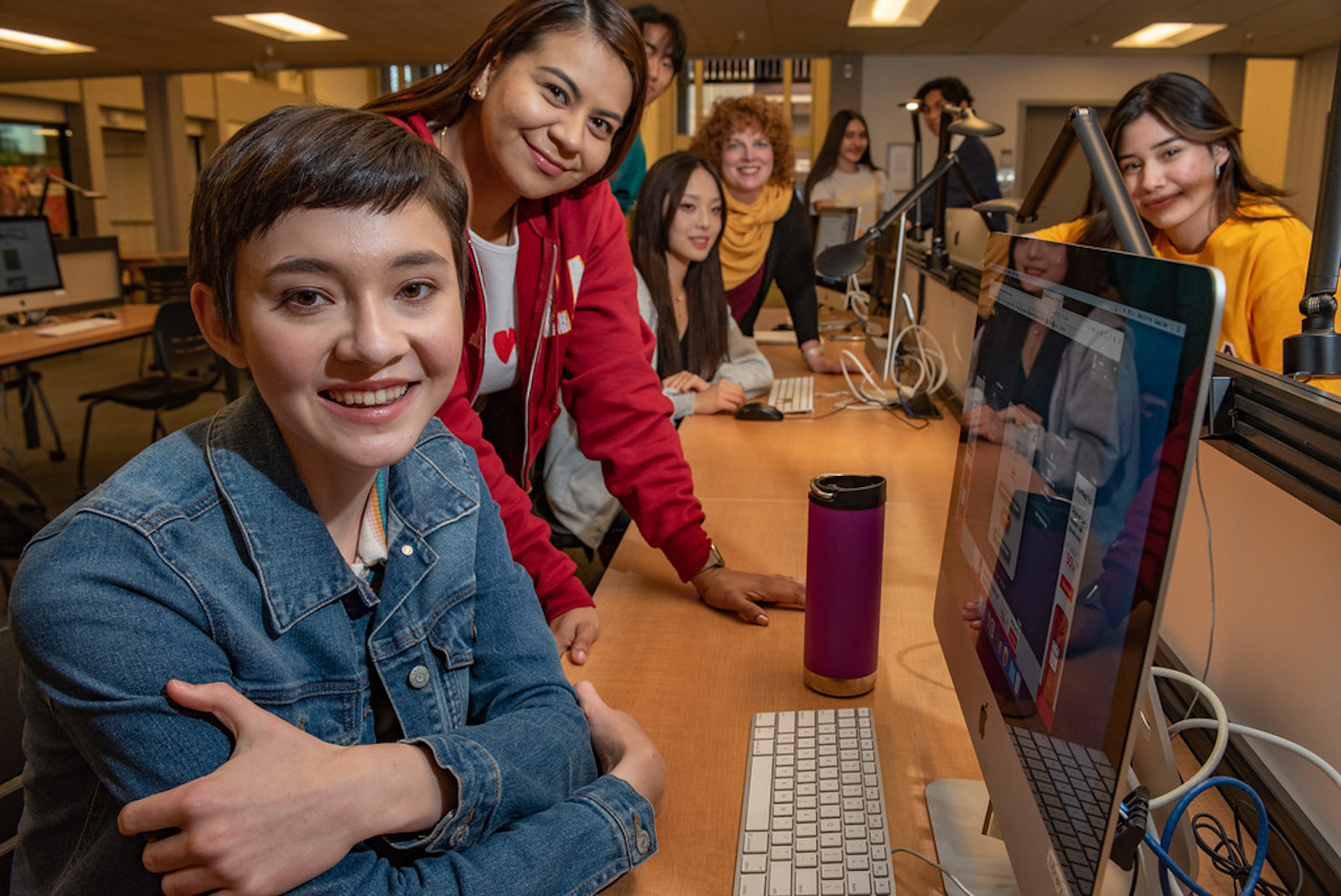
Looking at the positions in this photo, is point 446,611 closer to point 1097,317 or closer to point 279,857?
point 279,857

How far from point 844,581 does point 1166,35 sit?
9.50 metres

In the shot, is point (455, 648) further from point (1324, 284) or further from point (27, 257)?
point (27, 257)

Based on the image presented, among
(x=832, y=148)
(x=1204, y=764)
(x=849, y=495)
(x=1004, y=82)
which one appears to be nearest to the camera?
(x=1204, y=764)

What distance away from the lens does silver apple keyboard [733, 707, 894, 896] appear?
0.74 m

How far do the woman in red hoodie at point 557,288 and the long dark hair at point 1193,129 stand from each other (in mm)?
900

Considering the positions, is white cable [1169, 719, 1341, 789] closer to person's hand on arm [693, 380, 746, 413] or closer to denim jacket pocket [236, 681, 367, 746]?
denim jacket pocket [236, 681, 367, 746]

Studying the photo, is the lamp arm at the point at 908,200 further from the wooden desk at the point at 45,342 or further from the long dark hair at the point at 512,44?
the wooden desk at the point at 45,342

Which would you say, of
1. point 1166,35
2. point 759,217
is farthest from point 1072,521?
point 1166,35

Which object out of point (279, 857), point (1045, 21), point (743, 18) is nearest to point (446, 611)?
point (279, 857)

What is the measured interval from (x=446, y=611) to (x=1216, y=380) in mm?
641

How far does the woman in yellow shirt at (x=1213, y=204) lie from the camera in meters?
1.67

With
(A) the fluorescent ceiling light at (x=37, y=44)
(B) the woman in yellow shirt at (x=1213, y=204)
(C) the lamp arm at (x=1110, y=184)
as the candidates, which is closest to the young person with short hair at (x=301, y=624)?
(C) the lamp arm at (x=1110, y=184)

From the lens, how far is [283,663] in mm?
734

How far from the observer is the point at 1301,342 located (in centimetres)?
77
